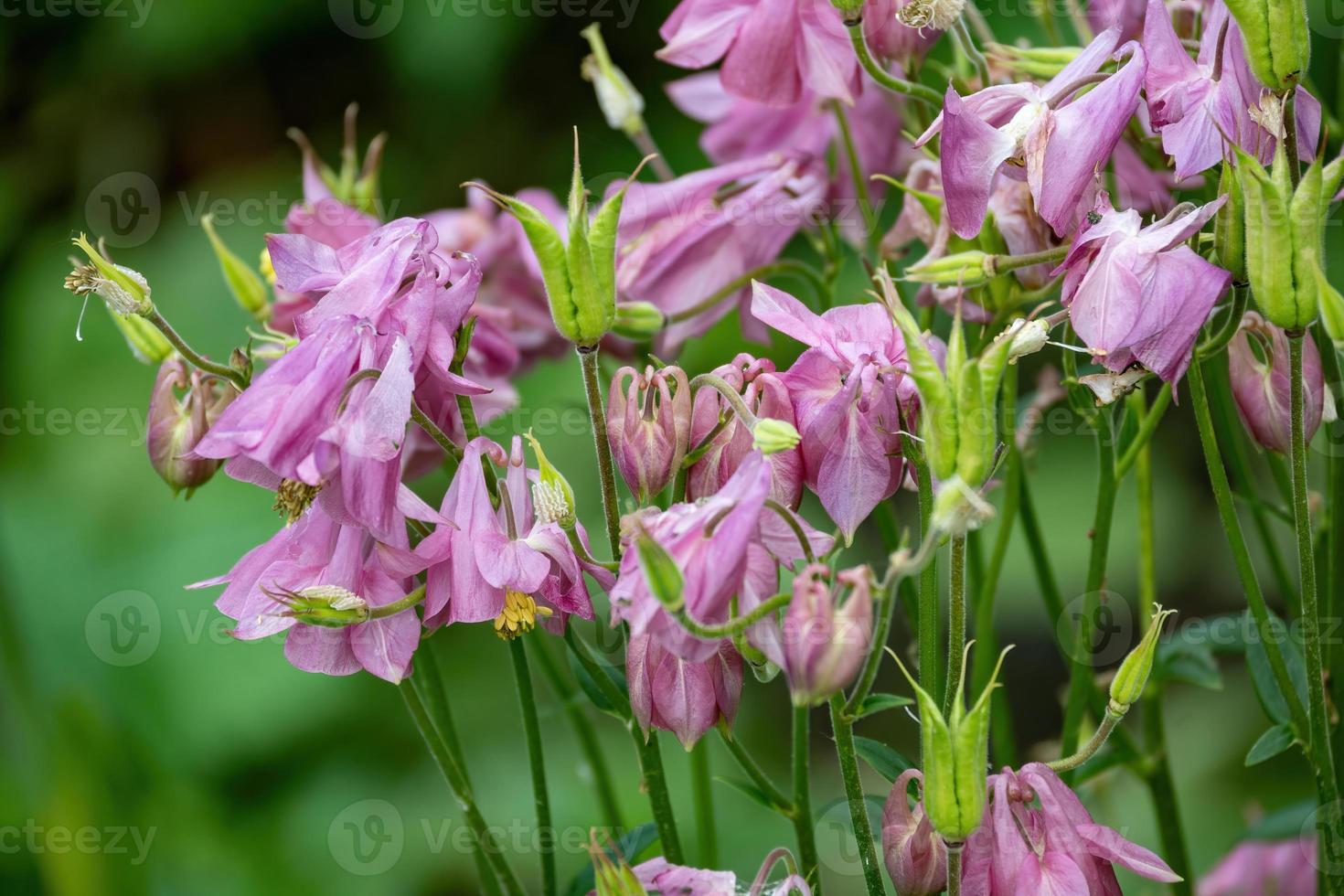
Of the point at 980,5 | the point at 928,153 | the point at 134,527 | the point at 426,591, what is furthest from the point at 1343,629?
the point at 134,527

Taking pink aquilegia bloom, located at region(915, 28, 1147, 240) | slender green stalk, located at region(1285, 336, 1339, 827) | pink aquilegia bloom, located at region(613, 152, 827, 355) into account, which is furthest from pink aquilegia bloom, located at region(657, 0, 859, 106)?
slender green stalk, located at region(1285, 336, 1339, 827)

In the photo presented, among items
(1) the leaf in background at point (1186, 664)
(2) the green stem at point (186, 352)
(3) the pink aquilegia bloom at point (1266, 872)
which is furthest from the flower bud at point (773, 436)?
(3) the pink aquilegia bloom at point (1266, 872)

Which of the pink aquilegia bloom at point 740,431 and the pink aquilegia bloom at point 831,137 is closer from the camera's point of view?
the pink aquilegia bloom at point 740,431

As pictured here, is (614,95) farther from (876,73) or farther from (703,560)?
(703,560)

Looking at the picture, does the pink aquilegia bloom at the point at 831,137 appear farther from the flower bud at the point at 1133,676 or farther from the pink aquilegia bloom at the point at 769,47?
the flower bud at the point at 1133,676

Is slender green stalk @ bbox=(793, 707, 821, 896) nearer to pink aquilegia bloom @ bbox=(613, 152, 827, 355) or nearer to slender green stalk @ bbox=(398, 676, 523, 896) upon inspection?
slender green stalk @ bbox=(398, 676, 523, 896)

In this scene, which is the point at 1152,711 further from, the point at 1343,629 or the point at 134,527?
the point at 134,527
